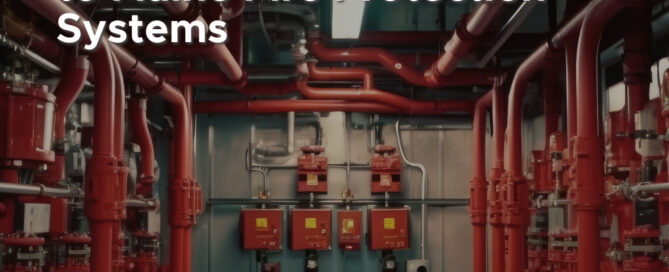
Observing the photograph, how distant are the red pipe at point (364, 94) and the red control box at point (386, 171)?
0.68m

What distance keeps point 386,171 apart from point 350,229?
905mm

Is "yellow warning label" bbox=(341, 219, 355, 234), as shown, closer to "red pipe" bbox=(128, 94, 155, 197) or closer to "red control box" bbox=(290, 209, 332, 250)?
"red control box" bbox=(290, 209, 332, 250)

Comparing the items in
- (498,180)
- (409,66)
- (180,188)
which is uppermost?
(409,66)

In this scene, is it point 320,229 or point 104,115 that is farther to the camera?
point 320,229

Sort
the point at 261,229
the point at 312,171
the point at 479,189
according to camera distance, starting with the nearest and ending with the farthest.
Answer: the point at 479,189
the point at 261,229
the point at 312,171

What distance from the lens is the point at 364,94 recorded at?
9133mm

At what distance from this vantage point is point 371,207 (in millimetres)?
10250

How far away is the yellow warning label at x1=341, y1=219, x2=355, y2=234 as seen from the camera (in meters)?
9.88

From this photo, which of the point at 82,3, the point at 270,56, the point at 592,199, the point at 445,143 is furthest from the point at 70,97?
the point at 445,143

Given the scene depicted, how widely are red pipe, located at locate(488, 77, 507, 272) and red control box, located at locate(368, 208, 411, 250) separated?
6.23 ft

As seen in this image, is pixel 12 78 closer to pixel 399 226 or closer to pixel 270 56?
pixel 270 56

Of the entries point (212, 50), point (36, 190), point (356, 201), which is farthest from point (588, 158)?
point (356, 201)

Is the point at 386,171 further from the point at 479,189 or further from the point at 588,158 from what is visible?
the point at 588,158

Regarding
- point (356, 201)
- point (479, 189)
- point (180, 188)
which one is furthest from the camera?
point (356, 201)
